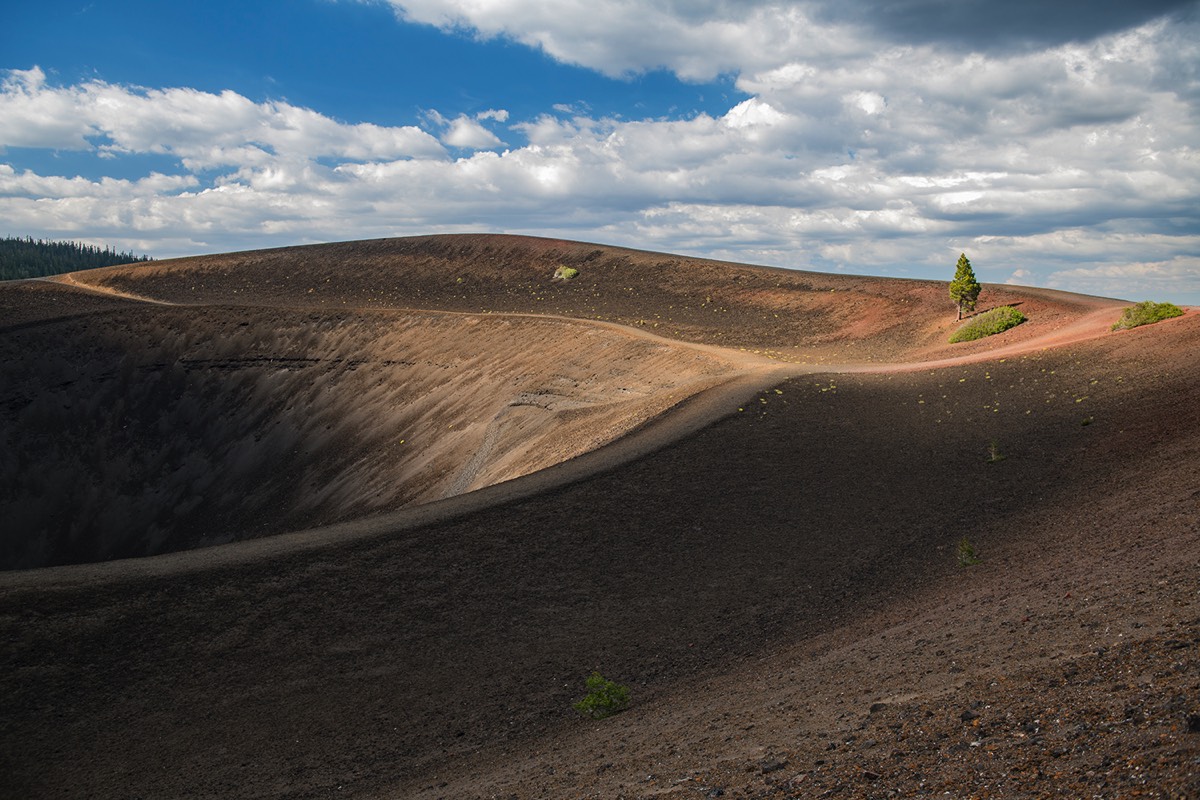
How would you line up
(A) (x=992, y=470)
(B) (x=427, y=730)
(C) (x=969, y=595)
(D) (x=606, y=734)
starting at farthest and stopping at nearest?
(A) (x=992, y=470)
(C) (x=969, y=595)
(B) (x=427, y=730)
(D) (x=606, y=734)

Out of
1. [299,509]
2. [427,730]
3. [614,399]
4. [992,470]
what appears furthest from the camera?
[299,509]

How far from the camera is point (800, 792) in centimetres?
712

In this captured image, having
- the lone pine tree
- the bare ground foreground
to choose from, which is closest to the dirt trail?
the bare ground foreground

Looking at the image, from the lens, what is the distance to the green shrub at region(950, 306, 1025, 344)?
3569cm

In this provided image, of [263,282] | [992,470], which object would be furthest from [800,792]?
[263,282]

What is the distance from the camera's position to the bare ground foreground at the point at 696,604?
8.15m

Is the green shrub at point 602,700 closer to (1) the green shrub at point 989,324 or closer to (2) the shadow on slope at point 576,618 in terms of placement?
(2) the shadow on slope at point 576,618

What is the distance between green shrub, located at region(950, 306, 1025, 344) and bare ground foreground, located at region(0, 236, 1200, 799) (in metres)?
1.91

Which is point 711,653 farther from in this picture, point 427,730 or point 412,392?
point 412,392

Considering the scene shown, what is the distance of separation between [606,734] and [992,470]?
12.2 m

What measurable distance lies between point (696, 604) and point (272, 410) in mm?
34270

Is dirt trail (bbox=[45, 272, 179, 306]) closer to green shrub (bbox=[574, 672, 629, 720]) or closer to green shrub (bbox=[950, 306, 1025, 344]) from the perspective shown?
green shrub (bbox=[950, 306, 1025, 344])

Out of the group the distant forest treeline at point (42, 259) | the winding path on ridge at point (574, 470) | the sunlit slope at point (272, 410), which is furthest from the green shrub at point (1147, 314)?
the distant forest treeline at point (42, 259)

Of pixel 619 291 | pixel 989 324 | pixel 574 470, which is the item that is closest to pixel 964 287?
pixel 989 324
